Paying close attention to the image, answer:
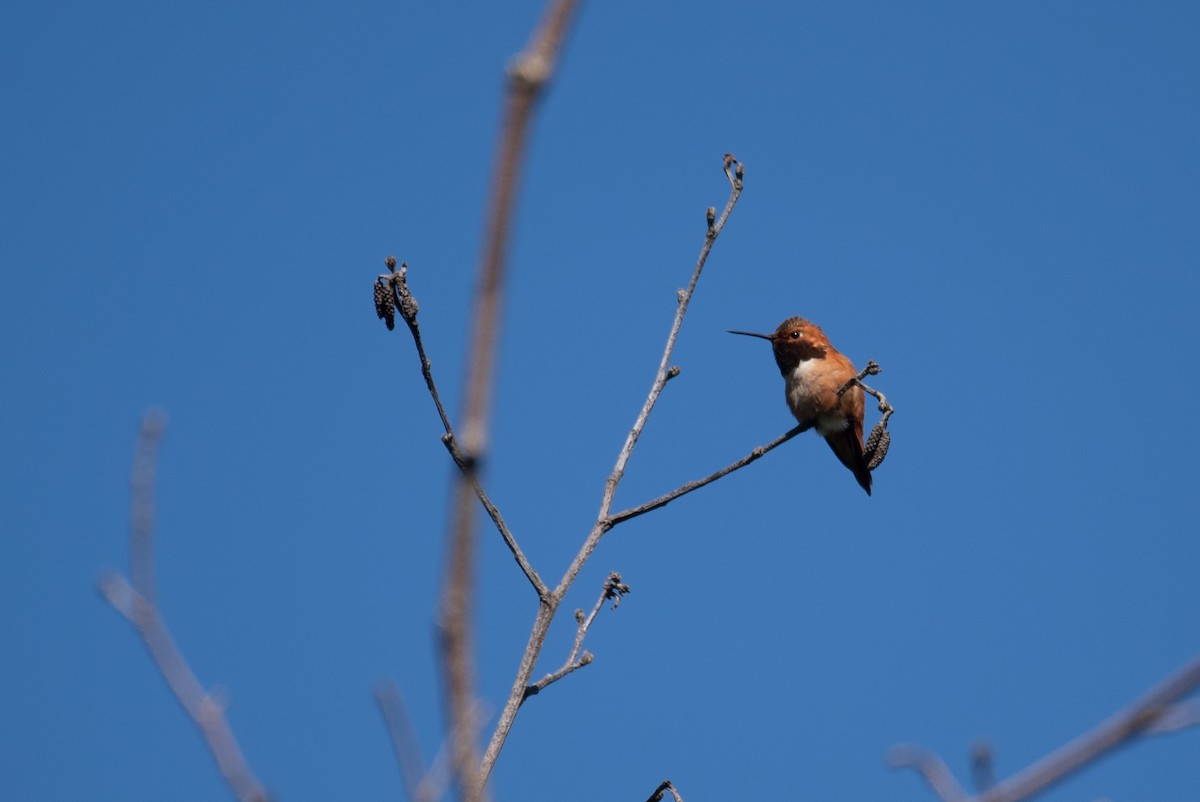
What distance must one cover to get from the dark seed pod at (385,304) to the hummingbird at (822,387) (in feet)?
14.4

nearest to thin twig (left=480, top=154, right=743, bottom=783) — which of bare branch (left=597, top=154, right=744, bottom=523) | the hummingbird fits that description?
bare branch (left=597, top=154, right=744, bottom=523)

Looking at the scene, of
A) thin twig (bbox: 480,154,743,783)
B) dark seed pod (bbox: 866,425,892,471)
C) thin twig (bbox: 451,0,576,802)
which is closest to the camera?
thin twig (bbox: 451,0,576,802)

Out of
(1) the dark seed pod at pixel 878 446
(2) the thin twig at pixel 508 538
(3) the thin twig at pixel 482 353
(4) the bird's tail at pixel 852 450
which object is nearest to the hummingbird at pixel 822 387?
(4) the bird's tail at pixel 852 450

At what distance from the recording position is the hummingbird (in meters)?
7.68

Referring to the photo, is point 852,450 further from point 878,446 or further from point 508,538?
point 508,538

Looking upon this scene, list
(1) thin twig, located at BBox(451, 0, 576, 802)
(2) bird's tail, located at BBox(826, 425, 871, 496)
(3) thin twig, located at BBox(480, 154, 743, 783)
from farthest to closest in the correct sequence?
(2) bird's tail, located at BBox(826, 425, 871, 496) < (3) thin twig, located at BBox(480, 154, 743, 783) < (1) thin twig, located at BBox(451, 0, 576, 802)

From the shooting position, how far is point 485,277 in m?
0.75

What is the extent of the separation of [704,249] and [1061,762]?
3.00 meters

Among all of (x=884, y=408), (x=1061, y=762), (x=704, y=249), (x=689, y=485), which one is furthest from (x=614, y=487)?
(x=1061, y=762)

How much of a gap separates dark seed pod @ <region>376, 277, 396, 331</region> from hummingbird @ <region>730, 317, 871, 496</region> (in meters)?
4.40

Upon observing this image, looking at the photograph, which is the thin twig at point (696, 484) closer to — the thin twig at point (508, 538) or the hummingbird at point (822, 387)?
the thin twig at point (508, 538)

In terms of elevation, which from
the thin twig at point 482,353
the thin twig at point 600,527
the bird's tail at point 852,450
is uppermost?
the bird's tail at point 852,450

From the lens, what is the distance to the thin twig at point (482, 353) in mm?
738

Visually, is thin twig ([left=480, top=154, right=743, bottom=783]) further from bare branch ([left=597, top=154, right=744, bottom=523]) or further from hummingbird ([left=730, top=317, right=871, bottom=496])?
hummingbird ([left=730, top=317, right=871, bottom=496])
